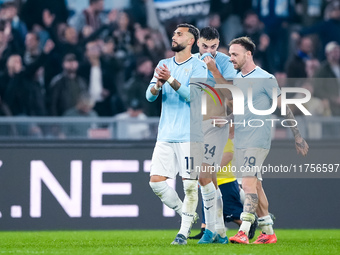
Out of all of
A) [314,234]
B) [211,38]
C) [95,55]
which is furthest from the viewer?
[95,55]

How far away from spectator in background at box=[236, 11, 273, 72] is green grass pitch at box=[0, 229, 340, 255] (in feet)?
11.0

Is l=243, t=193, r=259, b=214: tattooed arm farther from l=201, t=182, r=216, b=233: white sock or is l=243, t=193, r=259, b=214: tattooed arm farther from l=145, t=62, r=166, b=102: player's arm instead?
l=145, t=62, r=166, b=102: player's arm

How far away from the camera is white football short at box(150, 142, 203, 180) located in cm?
718

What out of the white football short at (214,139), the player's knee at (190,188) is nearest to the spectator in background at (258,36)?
the white football short at (214,139)

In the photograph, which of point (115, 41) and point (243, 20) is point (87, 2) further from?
point (243, 20)

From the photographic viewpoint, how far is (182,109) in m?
7.21

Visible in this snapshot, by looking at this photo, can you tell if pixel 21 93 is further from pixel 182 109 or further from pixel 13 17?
pixel 182 109

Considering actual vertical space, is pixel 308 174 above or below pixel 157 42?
below

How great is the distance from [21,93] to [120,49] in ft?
6.49

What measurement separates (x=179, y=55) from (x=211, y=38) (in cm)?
63

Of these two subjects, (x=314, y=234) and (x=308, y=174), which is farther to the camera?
(x=308, y=174)

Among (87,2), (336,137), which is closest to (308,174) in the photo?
(336,137)

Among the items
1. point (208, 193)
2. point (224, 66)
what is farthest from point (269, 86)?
point (208, 193)

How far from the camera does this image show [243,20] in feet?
41.4
